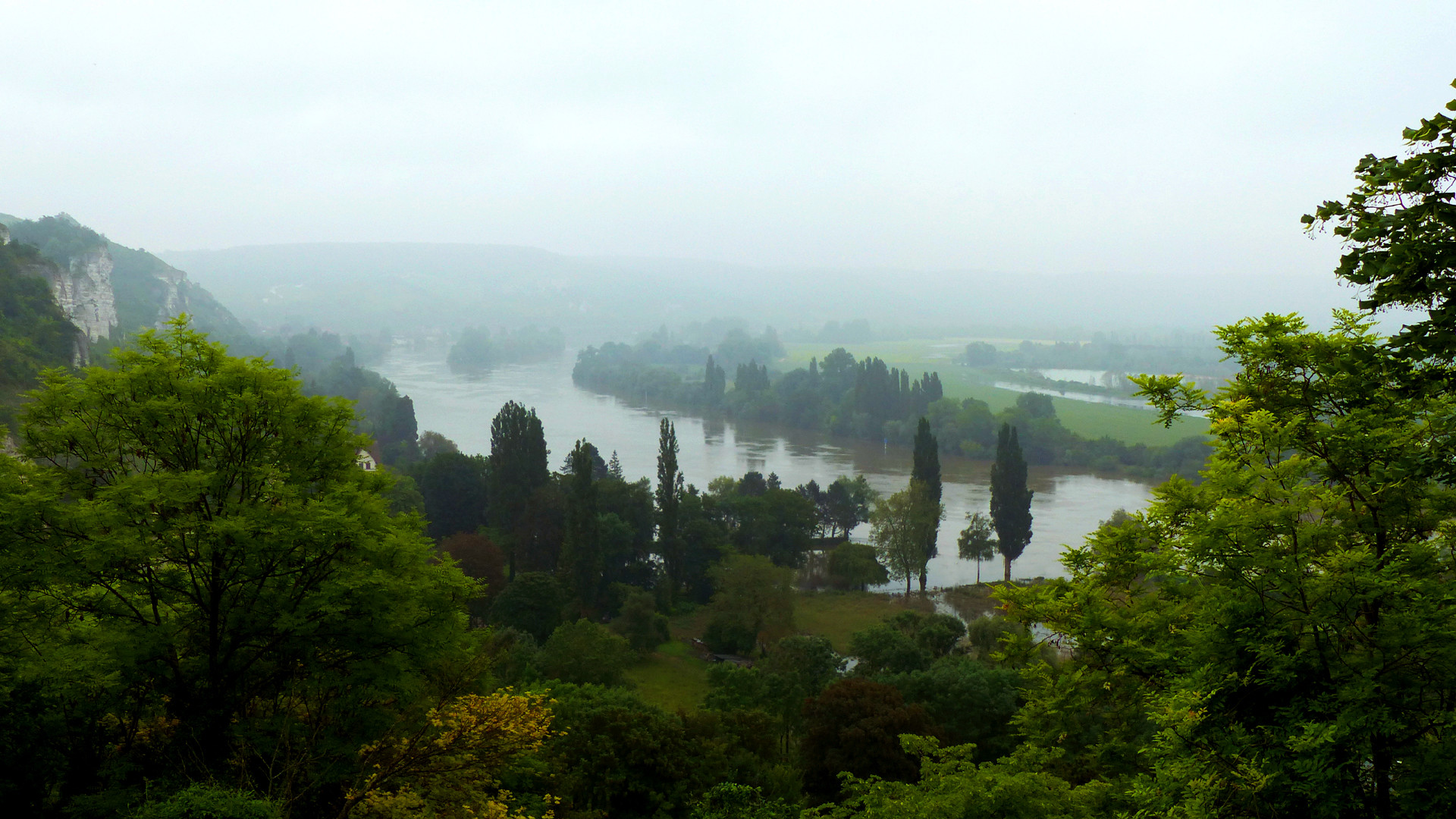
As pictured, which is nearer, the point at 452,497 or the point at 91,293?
the point at 452,497

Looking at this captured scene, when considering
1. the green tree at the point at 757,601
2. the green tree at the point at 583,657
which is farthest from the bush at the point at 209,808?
the green tree at the point at 757,601

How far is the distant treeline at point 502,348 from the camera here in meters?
142

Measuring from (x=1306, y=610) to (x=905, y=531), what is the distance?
31593 millimetres

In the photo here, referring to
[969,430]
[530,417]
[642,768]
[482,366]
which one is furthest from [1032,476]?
[482,366]

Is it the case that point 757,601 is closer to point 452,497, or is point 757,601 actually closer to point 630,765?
point 630,765

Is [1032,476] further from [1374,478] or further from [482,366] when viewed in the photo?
[482,366]

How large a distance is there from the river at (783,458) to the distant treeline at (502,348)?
1173 inches

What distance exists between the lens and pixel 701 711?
1590 centimetres

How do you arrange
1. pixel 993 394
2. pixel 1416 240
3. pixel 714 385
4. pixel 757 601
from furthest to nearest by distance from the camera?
pixel 993 394
pixel 714 385
pixel 757 601
pixel 1416 240

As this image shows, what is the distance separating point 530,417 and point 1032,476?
38.7 meters

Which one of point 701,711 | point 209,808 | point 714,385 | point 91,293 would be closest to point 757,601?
point 701,711

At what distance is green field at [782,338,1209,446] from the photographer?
7288 centimetres

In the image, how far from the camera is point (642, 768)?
40.6ft

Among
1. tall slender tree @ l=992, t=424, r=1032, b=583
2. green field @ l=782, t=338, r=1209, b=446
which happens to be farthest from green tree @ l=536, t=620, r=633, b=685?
tall slender tree @ l=992, t=424, r=1032, b=583
